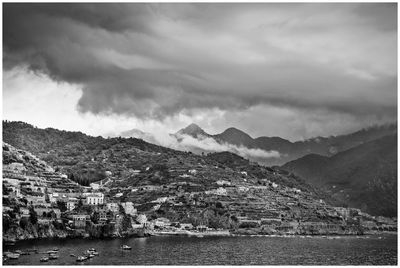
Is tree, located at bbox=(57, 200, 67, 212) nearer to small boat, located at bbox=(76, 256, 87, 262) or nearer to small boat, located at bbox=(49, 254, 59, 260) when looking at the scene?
small boat, located at bbox=(49, 254, 59, 260)

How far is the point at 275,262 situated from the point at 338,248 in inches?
862

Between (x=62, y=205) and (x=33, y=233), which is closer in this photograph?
(x=33, y=233)

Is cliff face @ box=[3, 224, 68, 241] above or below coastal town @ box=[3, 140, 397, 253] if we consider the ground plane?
below

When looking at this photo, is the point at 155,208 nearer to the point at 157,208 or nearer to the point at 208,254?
the point at 157,208

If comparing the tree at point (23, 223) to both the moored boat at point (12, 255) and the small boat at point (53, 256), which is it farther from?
the moored boat at point (12, 255)

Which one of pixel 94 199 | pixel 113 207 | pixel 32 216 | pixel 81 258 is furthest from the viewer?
pixel 94 199

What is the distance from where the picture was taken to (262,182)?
13925 cm

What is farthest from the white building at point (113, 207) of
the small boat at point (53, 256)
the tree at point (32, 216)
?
the small boat at point (53, 256)

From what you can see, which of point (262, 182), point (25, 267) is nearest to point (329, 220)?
point (262, 182)

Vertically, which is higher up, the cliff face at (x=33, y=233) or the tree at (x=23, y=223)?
the tree at (x=23, y=223)

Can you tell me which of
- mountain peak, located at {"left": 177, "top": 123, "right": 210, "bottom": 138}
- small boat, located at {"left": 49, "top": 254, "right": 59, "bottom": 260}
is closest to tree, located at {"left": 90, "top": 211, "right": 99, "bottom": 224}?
small boat, located at {"left": 49, "top": 254, "right": 59, "bottom": 260}

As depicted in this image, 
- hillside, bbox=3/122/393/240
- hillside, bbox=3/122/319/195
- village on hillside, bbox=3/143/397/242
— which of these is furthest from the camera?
hillside, bbox=3/122/319/195

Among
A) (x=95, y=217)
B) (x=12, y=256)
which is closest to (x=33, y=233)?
(x=95, y=217)

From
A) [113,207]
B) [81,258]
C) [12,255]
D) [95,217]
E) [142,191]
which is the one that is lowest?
[81,258]
